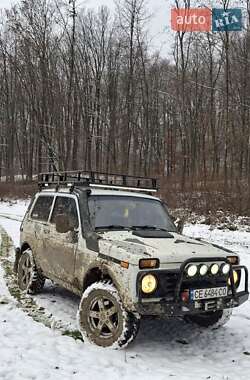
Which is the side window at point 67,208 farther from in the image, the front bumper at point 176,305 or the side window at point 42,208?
the front bumper at point 176,305

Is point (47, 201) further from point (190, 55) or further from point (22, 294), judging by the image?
point (190, 55)

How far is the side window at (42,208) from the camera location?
7.60 metres

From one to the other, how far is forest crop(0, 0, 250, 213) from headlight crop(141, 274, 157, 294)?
2207cm

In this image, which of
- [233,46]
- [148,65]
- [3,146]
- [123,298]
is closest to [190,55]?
[148,65]

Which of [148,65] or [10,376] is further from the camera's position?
[148,65]

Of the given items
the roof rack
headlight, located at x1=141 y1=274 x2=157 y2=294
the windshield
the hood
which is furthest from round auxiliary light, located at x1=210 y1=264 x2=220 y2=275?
the roof rack

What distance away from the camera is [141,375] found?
15.2 ft

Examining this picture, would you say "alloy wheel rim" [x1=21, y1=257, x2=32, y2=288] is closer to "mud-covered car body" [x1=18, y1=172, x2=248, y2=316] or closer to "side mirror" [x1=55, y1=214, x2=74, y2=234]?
"mud-covered car body" [x1=18, y1=172, x2=248, y2=316]

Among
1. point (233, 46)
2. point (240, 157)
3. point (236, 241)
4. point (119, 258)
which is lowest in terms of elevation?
point (236, 241)

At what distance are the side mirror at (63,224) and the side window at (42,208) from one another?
1176mm

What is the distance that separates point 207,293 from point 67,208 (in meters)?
2.59

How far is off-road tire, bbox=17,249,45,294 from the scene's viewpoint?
7711mm

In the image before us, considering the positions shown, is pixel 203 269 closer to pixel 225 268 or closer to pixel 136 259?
pixel 225 268

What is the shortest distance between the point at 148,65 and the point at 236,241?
31.1m
